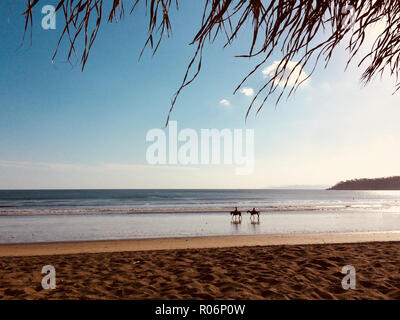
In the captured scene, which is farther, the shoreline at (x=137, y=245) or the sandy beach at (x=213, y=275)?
the shoreline at (x=137, y=245)

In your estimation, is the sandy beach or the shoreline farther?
the shoreline

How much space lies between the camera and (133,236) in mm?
14172

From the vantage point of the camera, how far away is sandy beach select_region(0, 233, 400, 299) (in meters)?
4.54

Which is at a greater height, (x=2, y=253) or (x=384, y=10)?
(x=384, y=10)

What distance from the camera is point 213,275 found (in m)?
5.56

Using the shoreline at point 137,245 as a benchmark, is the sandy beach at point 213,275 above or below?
above

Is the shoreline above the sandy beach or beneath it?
beneath

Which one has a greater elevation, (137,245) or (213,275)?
(213,275)

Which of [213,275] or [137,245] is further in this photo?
[137,245]

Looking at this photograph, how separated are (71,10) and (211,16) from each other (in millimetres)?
566

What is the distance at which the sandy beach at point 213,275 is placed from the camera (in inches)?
179
